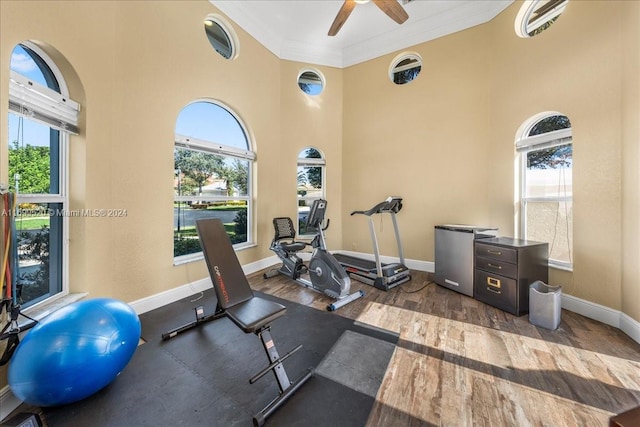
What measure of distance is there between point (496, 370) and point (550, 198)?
2514 millimetres

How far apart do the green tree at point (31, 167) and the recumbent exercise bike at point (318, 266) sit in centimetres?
272

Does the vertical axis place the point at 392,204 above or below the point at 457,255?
above

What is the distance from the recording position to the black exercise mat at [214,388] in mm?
1461

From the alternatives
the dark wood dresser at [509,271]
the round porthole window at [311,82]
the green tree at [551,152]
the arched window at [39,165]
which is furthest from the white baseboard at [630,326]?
the round porthole window at [311,82]

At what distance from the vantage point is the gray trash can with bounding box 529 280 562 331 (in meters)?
2.42

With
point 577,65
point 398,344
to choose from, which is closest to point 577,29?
point 577,65

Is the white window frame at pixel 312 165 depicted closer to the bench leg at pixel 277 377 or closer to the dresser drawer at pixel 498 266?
the dresser drawer at pixel 498 266

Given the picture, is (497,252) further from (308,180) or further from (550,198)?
(308,180)

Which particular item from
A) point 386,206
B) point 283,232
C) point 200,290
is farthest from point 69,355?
point 386,206

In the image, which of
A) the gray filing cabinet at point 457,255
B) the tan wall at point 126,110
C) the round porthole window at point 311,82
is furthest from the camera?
the round porthole window at point 311,82

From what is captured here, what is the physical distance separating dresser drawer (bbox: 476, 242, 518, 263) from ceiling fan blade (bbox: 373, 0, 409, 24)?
10.3 feet

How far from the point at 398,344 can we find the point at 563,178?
297 cm

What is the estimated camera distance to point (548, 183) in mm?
3170

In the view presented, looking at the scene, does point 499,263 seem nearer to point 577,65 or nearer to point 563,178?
point 563,178
